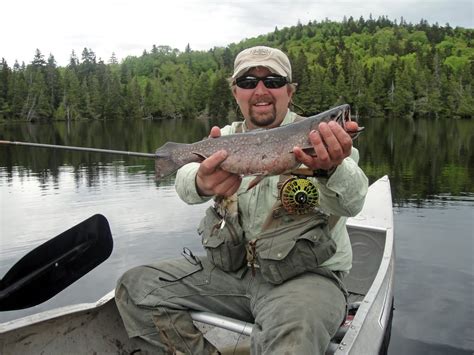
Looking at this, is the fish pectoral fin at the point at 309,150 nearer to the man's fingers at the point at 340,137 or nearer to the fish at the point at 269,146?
the fish at the point at 269,146

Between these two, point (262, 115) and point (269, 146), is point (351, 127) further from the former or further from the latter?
point (262, 115)

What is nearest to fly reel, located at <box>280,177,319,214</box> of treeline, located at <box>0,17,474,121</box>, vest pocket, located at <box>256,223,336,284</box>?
vest pocket, located at <box>256,223,336,284</box>

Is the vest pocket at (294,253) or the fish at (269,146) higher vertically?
the fish at (269,146)

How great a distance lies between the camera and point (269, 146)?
375 cm

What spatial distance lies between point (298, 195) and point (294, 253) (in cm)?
46

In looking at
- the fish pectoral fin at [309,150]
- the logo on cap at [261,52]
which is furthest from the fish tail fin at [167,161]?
the fish pectoral fin at [309,150]

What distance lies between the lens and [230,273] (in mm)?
4156

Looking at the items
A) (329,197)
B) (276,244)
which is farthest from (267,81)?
(276,244)

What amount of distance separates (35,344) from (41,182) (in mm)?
19155

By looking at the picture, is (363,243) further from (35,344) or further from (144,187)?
(144,187)

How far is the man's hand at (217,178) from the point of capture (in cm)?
370

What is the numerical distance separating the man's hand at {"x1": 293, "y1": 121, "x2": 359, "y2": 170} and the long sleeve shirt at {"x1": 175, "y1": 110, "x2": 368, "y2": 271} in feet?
0.54

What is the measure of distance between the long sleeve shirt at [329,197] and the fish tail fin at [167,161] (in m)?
0.12

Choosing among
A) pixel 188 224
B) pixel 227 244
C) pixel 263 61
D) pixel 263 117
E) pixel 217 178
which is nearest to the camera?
pixel 217 178
